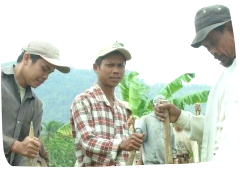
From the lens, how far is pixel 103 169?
6.73 feet

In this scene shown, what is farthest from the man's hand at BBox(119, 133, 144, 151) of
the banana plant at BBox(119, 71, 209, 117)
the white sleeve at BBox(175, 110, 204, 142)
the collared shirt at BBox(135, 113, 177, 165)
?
the banana plant at BBox(119, 71, 209, 117)

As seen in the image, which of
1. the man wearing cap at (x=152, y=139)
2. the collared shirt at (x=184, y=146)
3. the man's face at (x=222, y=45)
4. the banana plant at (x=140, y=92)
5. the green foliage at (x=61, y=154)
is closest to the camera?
the man's face at (x=222, y=45)

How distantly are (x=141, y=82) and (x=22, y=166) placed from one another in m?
0.82

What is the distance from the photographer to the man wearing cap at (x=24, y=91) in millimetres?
2113

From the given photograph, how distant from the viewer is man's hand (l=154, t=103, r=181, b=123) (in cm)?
219

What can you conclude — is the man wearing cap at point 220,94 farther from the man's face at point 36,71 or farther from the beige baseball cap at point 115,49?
the man's face at point 36,71

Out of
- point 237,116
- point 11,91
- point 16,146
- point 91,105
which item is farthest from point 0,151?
point 237,116

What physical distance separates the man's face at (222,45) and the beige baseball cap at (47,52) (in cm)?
53

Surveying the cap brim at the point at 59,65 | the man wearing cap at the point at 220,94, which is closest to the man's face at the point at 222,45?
the man wearing cap at the point at 220,94

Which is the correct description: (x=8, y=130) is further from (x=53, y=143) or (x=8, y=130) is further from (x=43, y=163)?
(x=53, y=143)

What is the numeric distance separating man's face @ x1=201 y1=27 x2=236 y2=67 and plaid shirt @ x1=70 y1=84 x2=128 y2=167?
16.2 inches

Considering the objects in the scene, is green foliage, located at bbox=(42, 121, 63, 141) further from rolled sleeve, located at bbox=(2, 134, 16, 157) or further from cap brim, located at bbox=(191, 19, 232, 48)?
cap brim, located at bbox=(191, 19, 232, 48)

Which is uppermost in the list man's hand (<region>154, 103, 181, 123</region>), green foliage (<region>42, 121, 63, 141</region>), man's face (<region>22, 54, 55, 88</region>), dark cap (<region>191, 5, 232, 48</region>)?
dark cap (<region>191, 5, 232, 48</region>)

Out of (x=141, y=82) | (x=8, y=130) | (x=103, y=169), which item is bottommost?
(x=103, y=169)
